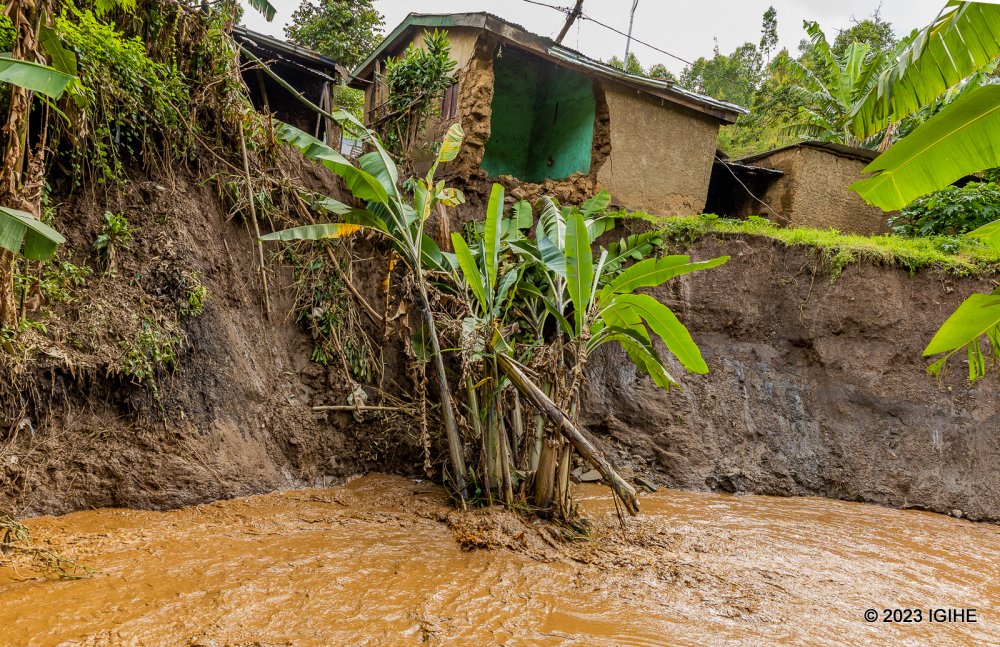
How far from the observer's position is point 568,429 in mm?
4293

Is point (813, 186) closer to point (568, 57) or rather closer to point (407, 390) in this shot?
point (568, 57)

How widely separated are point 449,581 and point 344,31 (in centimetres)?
1364

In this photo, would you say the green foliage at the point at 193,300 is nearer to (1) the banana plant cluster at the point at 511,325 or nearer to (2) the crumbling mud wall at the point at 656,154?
(1) the banana plant cluster at the point at 511,325

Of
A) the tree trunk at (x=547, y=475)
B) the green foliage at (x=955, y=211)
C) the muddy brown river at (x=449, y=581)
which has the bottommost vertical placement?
the muddy brown river at (x=449, y=581)

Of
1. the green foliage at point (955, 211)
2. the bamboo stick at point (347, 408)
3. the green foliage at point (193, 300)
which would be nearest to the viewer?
the green foliage at point (193, 300)

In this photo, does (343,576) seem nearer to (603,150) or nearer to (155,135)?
(155,135)

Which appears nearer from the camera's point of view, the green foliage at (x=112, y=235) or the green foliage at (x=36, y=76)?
the green foliage at (x=36, y=76)

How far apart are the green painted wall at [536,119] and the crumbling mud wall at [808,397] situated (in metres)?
3.37

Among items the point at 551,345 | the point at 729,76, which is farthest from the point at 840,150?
the point at 729,76

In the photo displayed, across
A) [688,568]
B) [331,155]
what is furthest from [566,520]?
[331,155]

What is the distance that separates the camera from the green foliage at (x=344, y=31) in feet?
43.9

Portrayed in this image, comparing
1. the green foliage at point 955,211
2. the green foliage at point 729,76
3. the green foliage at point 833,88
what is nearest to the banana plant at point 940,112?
the green foliage at point 955,211

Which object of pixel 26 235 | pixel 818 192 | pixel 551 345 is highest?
pixel 818 192

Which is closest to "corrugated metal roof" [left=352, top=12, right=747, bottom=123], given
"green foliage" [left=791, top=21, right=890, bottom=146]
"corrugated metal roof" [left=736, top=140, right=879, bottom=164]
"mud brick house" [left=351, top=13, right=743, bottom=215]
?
"mud brick house" [left=351, top=13, right=743, bottom=215]
